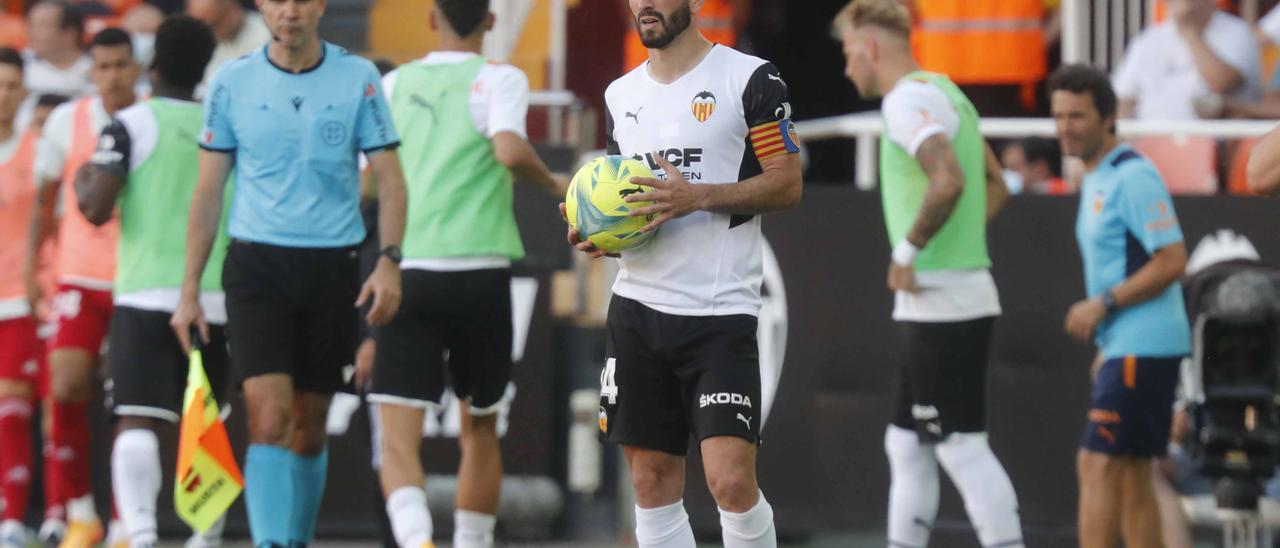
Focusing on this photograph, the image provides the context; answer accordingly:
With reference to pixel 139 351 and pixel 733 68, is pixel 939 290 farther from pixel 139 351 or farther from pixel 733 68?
pixel 139 351

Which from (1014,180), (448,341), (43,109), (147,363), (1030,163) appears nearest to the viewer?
(448,341)

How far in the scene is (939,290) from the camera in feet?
27.4

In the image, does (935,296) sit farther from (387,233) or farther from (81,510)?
(81,510)

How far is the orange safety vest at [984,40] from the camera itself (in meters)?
12.8

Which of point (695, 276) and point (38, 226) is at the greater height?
point (695, 276)

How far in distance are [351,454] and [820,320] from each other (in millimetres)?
2591

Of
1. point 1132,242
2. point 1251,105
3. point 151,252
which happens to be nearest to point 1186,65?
point 1251,105

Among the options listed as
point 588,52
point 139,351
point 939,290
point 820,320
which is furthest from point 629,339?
point 588,52

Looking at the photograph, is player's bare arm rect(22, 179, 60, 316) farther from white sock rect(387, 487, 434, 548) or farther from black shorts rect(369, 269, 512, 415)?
white sock rect(387, 487, 434, 548)

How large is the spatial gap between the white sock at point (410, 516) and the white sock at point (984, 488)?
85.7 inches

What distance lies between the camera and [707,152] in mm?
6336

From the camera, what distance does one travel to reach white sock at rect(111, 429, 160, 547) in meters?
8.36

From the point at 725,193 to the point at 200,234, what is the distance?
2.31 meters

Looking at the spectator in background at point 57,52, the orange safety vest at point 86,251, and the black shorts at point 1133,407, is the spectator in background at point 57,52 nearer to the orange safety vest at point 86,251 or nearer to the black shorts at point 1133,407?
the orange safety vest at point 86,251
